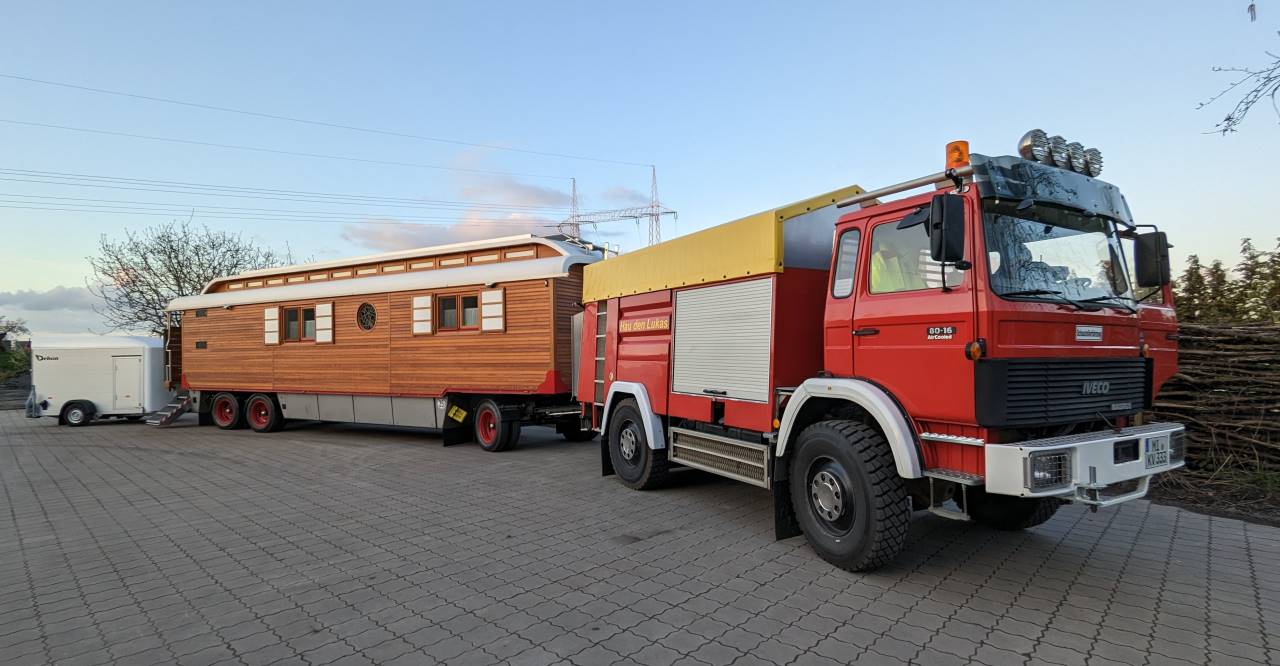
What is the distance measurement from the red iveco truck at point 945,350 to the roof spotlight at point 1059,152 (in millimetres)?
18

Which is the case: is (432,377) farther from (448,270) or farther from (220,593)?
(220,593)

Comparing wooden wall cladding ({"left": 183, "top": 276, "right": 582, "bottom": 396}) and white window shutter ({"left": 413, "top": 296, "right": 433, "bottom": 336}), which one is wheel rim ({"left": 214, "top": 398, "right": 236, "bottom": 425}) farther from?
white window shutter ({"left": 413, "top": 296, "right": 433, "bottom": 336})

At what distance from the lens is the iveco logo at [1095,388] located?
3.86m

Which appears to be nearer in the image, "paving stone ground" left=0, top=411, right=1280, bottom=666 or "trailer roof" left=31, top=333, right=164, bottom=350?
"paving stone ground" left=0, top=411, right=1280, bottom=666

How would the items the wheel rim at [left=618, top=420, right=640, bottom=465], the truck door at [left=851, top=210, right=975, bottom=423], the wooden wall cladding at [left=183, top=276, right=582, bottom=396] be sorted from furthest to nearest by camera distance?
1. the wooden wall cladding at [left=183, top=276, right=582, bottom=396]
2. the wheel rim at [left=618, top=420, right=640, bottom=465]
3. the truck door at [left=851, top=210, right=975, bottom=423]

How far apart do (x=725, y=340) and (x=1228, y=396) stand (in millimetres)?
5441

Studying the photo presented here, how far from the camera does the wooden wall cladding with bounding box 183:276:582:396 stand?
991cm

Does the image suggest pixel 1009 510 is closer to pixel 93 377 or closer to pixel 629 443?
pixel 629 443

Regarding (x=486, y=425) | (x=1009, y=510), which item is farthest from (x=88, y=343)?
(x=1009, y=510)

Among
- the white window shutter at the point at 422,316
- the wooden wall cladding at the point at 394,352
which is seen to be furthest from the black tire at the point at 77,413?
the white window shutter at the point at 422,316

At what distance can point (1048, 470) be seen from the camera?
11.2 feet

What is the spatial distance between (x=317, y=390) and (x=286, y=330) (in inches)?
65.2

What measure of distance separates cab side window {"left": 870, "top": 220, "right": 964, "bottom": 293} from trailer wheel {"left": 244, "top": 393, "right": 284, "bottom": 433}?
44.7ft

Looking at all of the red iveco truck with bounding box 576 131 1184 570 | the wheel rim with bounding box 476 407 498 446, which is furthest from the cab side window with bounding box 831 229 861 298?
the wheel rim with bounding box 476 407 498 446
